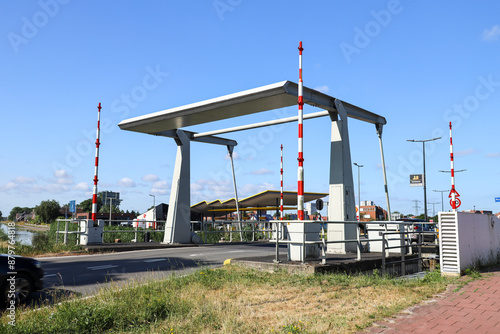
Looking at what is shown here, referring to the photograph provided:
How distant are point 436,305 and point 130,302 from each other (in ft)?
16.1

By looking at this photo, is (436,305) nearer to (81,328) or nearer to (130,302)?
(130,302)

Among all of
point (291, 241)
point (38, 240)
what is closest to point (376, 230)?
point (291, 241)

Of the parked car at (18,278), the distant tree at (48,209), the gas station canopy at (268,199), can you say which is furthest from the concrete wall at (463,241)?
the distant tree at (48,209)

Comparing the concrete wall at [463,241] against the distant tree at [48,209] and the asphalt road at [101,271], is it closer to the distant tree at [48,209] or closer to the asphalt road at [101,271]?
the asphalt road at [101,271]

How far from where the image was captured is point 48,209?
9331cm

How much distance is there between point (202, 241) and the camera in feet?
70.7

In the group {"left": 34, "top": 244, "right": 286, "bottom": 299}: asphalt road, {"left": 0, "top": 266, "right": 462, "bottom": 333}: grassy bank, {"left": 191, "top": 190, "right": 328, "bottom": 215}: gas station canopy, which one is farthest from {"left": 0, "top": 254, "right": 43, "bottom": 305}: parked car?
{"left": 191, "top": 190, "right": 328, "bottom": 215}: gas station canopy

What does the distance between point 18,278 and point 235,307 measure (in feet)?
13.2

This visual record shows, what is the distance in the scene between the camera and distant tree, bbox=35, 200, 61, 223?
306ft

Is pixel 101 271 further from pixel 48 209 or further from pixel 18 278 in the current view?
pixel 48 209

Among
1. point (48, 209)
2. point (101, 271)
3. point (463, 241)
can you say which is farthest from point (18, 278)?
point (48, 209)

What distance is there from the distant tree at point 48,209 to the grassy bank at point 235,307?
9665 centimetres

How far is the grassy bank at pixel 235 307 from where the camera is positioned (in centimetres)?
530

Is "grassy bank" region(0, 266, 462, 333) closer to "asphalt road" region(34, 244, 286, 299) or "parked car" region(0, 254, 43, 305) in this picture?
"parked car" region(0, 254, 43, 305)
